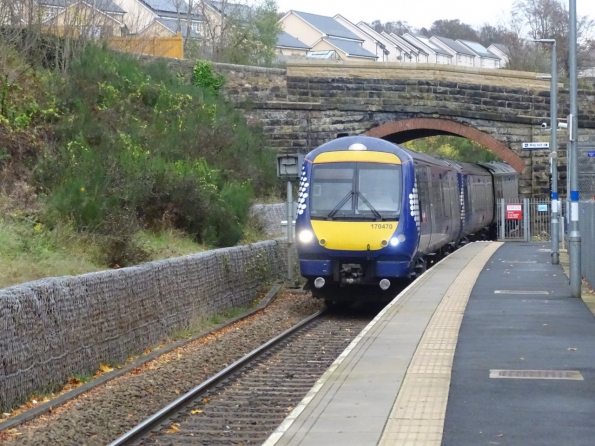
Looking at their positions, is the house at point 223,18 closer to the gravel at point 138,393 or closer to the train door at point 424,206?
the train door at point 424,206

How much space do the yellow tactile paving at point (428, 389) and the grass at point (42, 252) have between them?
4973 mm

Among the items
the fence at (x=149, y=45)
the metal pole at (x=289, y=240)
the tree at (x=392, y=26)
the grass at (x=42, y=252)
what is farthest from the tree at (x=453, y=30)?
the grass at (x=42, y=252)

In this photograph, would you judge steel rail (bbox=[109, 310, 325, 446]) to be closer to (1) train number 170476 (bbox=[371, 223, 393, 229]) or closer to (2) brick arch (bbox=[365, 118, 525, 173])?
(1) train number 170476 (bbox=[371, 223, 393, 229])

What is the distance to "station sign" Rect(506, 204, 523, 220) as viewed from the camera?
133 ft

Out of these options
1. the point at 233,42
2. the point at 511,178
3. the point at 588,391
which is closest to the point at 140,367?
the point at 588,391

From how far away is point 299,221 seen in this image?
18219 mm

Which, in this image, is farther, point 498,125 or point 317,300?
point 498,125

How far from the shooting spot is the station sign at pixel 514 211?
4062cm

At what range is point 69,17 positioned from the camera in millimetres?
27453

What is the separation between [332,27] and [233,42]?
52624mm

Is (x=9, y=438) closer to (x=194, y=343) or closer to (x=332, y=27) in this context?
(x=194, y=343)

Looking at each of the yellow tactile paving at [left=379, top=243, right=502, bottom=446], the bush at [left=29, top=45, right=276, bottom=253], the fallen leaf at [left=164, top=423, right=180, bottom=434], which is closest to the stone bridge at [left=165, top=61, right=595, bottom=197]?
the bush at [left=29, top=45, right=276, bottom=253]

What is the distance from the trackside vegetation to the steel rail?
285cm

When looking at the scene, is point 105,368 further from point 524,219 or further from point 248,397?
point 524,219
